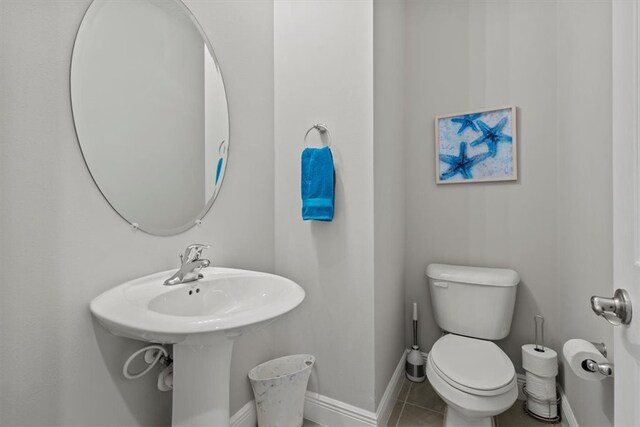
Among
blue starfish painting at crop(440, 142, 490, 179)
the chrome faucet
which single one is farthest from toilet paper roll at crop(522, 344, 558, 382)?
the chrome faucet

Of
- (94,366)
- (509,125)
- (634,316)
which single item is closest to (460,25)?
(509,125)

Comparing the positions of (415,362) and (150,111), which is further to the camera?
(415,362)

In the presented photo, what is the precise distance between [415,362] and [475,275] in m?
0.69

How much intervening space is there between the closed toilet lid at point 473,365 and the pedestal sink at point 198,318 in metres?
0.80

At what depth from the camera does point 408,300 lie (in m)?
1.95

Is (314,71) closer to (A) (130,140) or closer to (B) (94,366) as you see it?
(A) (130,140)

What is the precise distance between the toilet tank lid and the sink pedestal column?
49.5 inches

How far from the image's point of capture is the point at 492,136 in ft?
5.59

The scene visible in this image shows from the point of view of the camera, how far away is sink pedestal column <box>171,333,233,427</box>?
849 millimetres

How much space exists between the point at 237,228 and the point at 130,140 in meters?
0.55

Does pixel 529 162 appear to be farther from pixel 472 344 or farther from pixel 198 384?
pixel 198 384

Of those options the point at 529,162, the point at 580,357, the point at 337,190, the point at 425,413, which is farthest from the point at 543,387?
the point at 337,190

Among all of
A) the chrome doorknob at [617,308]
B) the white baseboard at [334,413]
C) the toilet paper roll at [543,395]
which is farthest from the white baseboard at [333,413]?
the chrome doorknob at [617,308]

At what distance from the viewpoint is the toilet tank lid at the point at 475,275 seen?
1.54m
